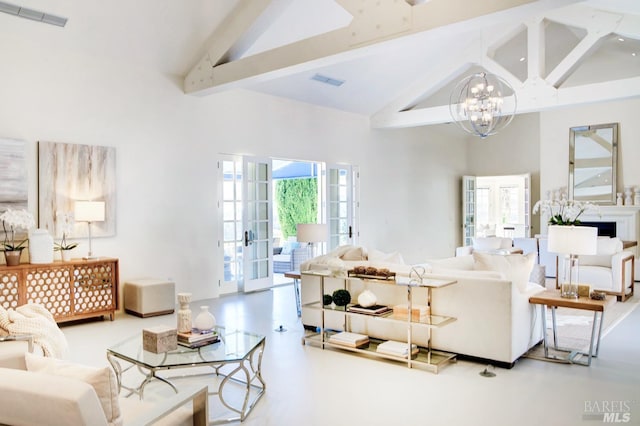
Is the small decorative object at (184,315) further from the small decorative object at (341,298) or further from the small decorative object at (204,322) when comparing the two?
the small decorative object at (341,298)

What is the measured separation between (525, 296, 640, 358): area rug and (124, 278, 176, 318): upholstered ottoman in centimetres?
420

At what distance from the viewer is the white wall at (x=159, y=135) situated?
5.63 meters

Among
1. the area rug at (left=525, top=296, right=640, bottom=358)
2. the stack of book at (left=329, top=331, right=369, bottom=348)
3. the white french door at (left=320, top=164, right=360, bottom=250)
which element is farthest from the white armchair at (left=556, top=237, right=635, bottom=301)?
the stack of book at (left=329, top=331, right=369, bottom=348)

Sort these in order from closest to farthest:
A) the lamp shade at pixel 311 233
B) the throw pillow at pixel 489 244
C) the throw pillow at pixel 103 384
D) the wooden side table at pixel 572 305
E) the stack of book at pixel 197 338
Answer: the throw pillow at pixel 103 384 < the stack of book at pixel 197 338 < the wooden side table at pixel 572 305 < the lamp shade at pixel 311 233 < the throw pillow at pixel 489 244

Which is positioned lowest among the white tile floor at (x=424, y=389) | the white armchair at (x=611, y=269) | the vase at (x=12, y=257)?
the white tile floor at (x=424, y=389)

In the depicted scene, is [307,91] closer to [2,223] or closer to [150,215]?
[150,215]

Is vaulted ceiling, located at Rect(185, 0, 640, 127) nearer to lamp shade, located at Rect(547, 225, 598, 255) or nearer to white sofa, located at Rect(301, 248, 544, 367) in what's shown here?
lamp shade, located at Rect(547, 225, 598, 255)

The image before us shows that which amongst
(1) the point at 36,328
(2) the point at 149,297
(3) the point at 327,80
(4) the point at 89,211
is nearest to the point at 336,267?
(2) the point at 149,297

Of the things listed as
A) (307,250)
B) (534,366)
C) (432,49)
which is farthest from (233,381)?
(432,49)

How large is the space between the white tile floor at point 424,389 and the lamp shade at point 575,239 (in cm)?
97

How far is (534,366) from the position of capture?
13.5 feet

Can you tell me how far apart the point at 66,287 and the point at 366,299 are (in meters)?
3.44

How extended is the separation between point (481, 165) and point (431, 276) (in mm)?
9687

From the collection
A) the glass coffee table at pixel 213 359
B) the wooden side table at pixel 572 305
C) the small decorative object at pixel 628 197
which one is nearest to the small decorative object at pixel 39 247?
Result: the glass coffee table at pixel 213 359
